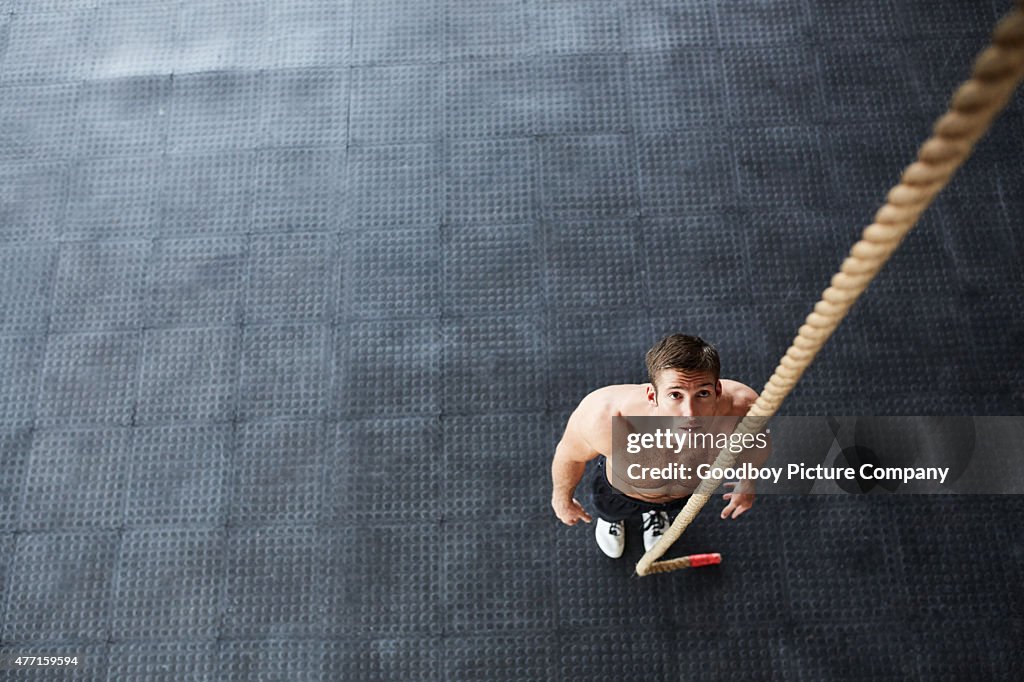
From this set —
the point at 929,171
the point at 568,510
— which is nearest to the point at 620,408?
the point at 568,510

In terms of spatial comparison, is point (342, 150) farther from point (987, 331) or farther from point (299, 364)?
point (987, 331)

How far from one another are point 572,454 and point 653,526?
25.6 inches

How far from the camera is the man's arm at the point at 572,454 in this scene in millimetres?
2076

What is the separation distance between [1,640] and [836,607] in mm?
2846

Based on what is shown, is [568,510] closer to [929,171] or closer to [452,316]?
[452,316]

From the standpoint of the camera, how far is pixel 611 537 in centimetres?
262

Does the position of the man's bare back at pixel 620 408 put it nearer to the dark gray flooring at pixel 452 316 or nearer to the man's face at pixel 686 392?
the man's face at pixel 686 392

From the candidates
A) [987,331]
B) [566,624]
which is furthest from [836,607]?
[987,331]

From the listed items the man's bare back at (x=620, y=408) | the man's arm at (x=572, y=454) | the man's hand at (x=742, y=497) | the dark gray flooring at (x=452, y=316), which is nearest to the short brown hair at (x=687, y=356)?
the man's bare back at (x=620, y=408)

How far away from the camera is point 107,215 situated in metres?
3.15

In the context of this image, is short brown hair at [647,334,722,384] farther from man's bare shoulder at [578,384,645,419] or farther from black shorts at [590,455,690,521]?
black shorts at [590,455,690,521]

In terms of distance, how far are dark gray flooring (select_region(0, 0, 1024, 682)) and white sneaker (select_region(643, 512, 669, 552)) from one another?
145mm

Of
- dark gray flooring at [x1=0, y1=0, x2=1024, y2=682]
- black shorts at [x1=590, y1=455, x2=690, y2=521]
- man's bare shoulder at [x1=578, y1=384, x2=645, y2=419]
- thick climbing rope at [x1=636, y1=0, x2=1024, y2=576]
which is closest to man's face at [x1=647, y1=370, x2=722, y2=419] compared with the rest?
man's bare shoulder at [x1=578, y1=384, x2=645, y2=419]

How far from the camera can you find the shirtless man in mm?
1800
